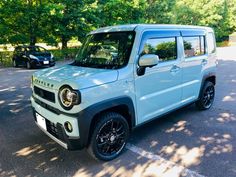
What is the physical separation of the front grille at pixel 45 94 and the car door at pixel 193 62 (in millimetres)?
2579

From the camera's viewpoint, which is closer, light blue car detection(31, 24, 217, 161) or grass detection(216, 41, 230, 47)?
light blue car detection(31, 24, 217, 161)

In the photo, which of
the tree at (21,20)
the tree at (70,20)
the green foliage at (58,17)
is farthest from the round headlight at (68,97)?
the tree at (21,20)

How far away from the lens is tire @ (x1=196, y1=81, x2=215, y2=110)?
557cm

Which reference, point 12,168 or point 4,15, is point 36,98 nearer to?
point 12,168

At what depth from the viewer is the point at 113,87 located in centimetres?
338

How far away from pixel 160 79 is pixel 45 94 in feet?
6.12

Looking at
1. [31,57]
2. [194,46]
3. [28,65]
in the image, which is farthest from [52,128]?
[28,65]

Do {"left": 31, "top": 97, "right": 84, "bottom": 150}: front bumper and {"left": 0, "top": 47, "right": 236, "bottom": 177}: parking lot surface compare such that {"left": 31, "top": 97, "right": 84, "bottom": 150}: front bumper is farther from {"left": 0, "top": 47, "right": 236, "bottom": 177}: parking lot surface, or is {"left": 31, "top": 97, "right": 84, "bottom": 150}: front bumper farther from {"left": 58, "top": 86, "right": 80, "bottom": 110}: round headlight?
{"left": 0, "top": 47, "right": 236, "bottom": 177}: parking lot surface

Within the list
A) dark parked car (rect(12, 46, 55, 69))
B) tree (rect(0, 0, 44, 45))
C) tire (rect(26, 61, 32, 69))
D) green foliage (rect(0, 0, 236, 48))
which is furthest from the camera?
→ green foliage (rect(0, 0, 236, 48))

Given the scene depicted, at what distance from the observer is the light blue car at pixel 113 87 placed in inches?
125

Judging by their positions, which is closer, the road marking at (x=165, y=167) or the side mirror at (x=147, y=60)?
the road marking at (x=165, y=167)

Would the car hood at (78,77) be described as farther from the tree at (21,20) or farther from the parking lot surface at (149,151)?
the tree at (21,20)

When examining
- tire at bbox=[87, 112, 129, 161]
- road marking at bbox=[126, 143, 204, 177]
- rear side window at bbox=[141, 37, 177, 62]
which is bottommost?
road marking at bbox=[126, 143, 204, 177]

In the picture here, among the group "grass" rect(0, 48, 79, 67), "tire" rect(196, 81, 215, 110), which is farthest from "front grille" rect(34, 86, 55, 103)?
"grass" rect(0, 48, 79, 67)
